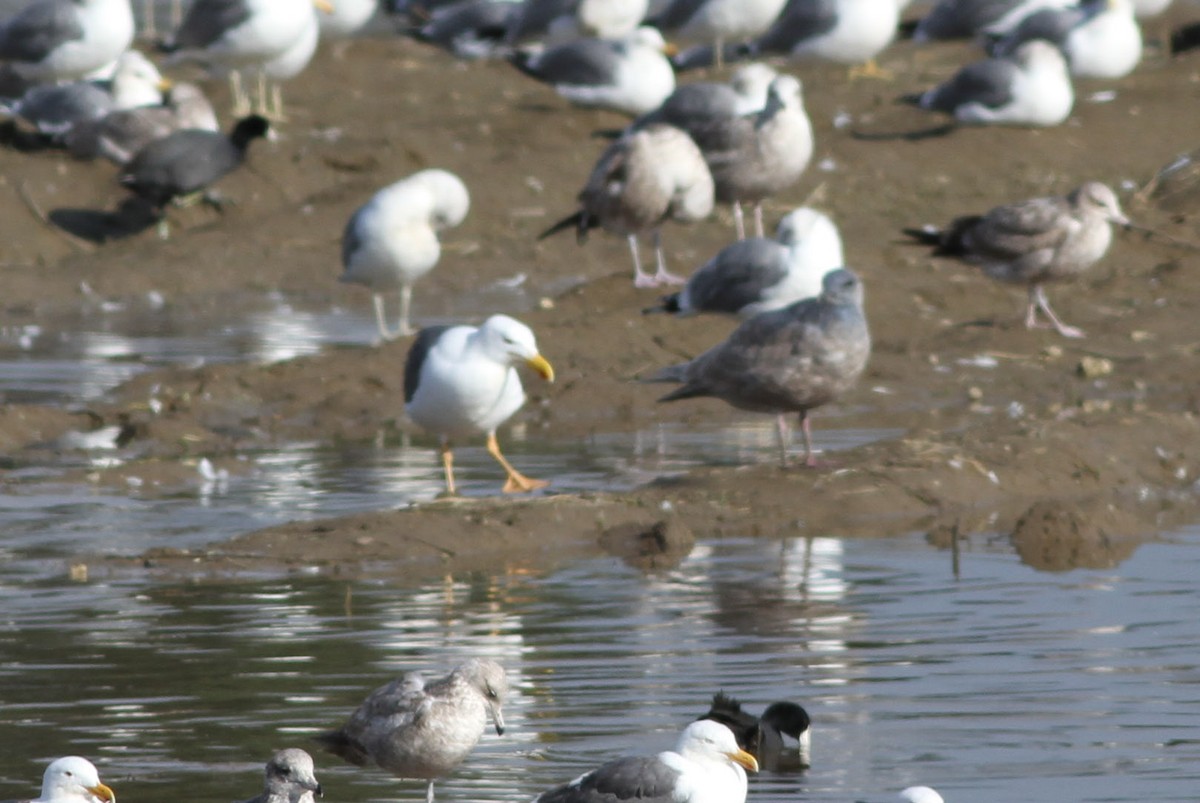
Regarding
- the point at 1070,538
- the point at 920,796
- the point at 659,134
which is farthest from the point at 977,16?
the point at 920,796

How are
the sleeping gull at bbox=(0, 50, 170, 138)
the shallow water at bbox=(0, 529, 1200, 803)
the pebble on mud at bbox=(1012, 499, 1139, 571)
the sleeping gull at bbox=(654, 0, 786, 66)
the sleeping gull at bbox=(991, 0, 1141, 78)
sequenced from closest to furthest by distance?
the shallow water at bbox=(0, 529, 1200, 803)
the pebble on mud at bbox=(1012, 499, 1139, 571)
the sleeping gull at bbox=(0, 50, 170, 138)
the sleeping gull at bbox=(991, 0, 1141, 78)
the sleeping gull at bbox=(654, 0, 786, 66)

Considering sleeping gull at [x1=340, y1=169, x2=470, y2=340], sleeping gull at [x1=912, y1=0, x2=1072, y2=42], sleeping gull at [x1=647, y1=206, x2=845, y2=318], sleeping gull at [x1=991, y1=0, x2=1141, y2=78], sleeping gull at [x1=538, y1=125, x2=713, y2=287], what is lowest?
sleeping gull at [x1=647, y1=206, x2=845, y2=318]

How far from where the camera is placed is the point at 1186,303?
1841cm

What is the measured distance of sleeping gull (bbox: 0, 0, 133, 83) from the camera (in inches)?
1046

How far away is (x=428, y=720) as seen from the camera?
7.27m

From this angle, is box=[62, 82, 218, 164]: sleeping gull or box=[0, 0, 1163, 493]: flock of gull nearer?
box=[0, 0, 1163, 493]: flock of gull

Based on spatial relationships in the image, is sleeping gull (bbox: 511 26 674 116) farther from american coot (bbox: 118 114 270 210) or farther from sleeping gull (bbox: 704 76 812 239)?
sleeping gull (bbox: 704 76 812 239)

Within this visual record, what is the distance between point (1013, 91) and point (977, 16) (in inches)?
248

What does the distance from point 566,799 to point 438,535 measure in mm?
4978

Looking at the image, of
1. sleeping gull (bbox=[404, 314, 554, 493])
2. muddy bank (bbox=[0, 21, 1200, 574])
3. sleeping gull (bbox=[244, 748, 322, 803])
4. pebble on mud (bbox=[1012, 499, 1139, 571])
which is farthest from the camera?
sleeping gull (bbox=[404, 314, 554, 493])

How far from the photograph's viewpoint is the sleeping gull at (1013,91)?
23.8 meters

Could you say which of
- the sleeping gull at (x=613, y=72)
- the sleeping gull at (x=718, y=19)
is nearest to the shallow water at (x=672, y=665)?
the sleeping gull at (x=613, y=72)

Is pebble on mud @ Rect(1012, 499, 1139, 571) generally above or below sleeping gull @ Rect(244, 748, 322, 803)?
above

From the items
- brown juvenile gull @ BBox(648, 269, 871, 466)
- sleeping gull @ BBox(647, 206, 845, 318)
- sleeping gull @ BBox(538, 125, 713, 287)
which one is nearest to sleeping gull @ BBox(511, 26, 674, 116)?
sleeping gull @ BBox(538, 125, 713, 287)
